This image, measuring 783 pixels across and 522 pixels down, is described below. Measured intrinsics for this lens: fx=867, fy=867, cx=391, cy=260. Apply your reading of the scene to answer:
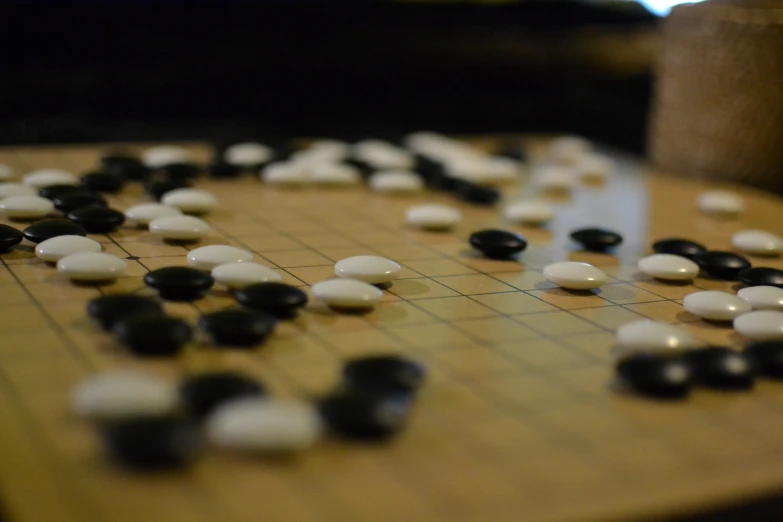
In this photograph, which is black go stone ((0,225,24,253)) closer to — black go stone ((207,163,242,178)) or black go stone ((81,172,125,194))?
black go stone ((81,172,125,194))

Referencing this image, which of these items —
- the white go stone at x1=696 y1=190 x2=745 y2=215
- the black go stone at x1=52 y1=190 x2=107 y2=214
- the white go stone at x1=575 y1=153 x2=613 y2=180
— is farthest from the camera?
the white go stone at x1=575 y1=153 x2=613 y2=180

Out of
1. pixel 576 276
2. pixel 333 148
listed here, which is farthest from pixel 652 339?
pixel 333 148

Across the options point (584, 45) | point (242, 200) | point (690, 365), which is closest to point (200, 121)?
point (242, 200)

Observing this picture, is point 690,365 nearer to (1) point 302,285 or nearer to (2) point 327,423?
(2) point 327,423

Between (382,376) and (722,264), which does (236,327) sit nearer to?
(382,376)

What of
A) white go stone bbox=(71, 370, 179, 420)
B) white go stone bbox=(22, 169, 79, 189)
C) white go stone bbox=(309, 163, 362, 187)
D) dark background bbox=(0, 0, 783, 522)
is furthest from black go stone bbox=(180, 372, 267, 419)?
dark background bbox=(0, 0, 783, 522)

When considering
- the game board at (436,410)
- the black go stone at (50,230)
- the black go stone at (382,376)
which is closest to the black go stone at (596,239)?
the game board at (436,410)

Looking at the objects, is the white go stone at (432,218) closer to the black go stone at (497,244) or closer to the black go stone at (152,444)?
the black go stone at (497,244)
